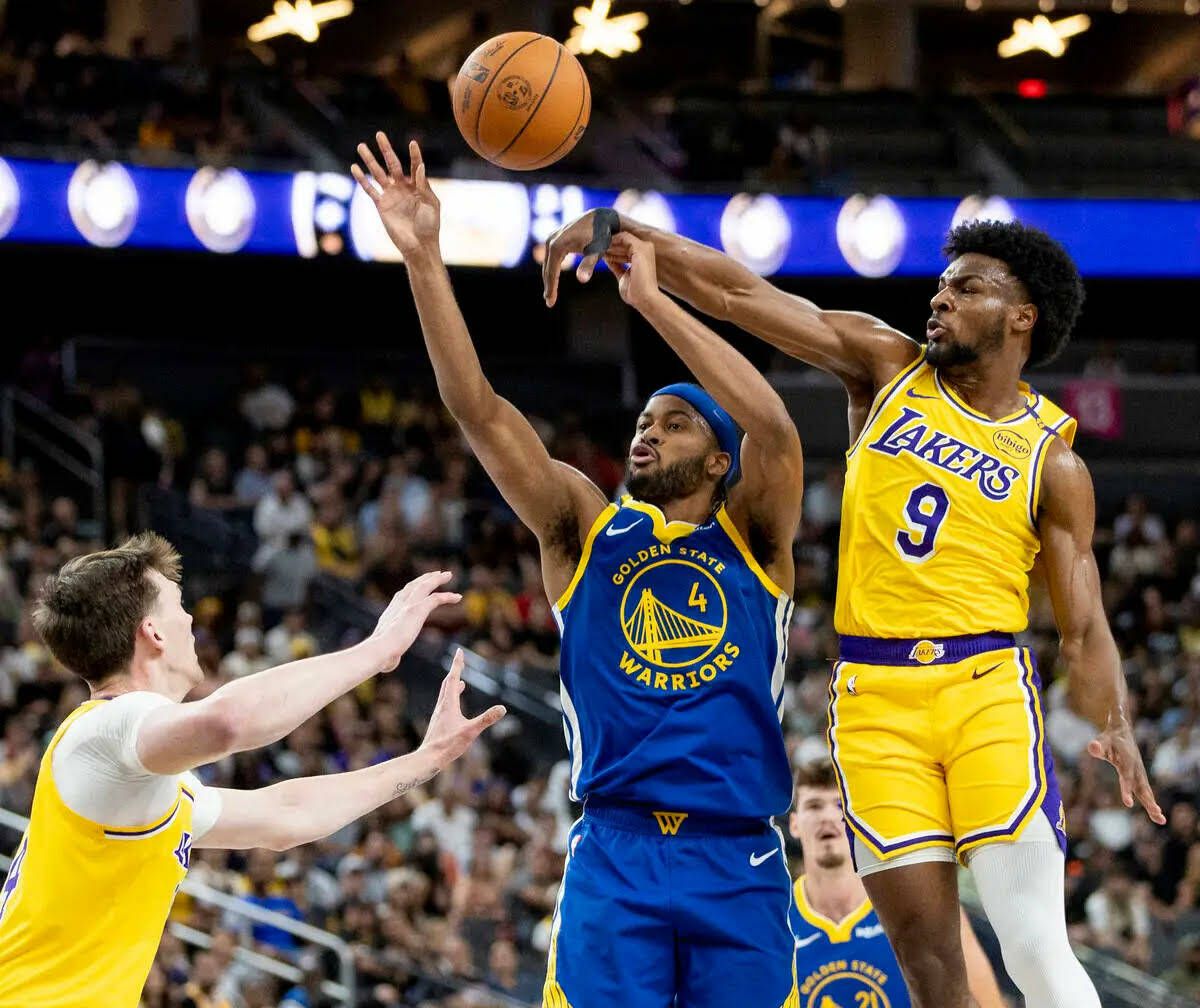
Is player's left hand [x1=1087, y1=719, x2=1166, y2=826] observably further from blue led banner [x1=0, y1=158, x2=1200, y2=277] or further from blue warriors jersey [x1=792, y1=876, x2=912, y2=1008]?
blue led banner [x1=0, y1=158, x2=1200, y2=277]

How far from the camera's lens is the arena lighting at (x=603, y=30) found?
27000 millimetres

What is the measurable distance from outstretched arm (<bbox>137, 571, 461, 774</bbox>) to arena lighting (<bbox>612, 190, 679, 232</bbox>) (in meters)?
15.2

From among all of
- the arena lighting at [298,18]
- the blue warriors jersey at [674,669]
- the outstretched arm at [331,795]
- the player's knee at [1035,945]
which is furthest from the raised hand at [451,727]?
the arena lighting at [298,18]

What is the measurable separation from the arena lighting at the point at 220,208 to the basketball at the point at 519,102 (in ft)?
42.5

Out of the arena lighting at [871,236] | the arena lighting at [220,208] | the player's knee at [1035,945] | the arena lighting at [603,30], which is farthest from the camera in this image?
the arena lighting at [603,30]

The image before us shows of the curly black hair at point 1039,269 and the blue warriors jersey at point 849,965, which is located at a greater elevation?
the curly black hair at point 1039,269

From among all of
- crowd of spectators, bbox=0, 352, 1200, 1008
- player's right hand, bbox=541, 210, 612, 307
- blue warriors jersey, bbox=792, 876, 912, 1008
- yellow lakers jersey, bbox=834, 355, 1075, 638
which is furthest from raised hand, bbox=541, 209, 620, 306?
crowd of spectators, bbox=0, 352, 1200, 1008

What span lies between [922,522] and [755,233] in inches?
593

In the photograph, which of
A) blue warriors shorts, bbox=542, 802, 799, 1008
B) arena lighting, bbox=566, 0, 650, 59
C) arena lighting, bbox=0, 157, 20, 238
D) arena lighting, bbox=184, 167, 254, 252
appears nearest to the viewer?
blue warriors shorts, bbox=542, 802, 799, 1008

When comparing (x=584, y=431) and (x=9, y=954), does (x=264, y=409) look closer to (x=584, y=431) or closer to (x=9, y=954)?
(x=584, y=431)

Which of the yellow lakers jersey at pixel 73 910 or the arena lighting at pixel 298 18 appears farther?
the arena lighting at pixel 298 18

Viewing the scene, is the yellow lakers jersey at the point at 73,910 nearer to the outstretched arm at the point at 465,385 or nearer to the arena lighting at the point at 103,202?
the outstretched arm at the point at 465,385

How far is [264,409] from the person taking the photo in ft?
64.8

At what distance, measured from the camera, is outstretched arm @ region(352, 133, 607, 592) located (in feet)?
16.9
